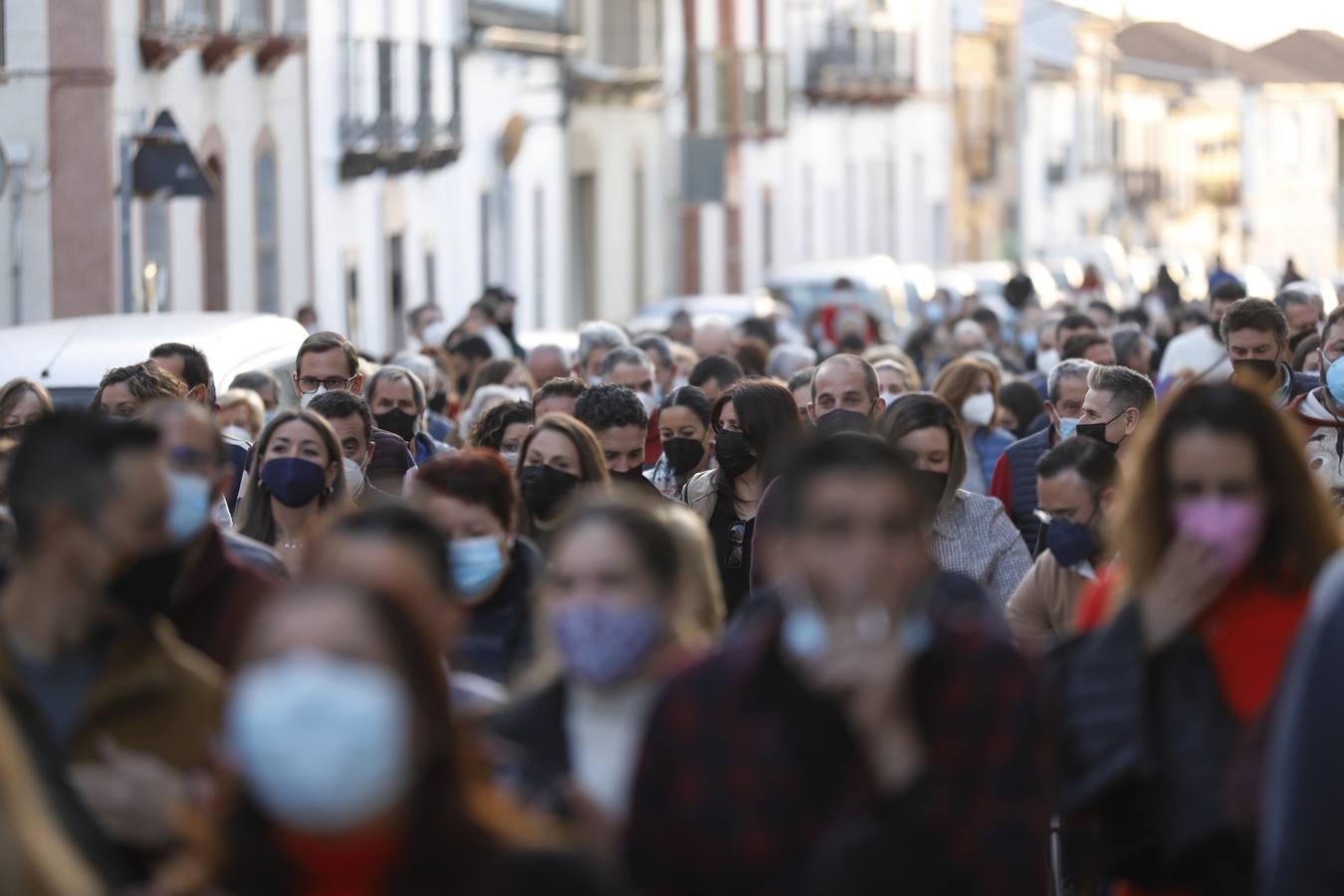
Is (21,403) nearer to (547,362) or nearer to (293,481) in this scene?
(293,481)

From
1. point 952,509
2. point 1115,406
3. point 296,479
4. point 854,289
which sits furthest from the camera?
point 854,289

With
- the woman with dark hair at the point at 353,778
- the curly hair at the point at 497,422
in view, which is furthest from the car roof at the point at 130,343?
the woman with dark hair at the point at 353,778

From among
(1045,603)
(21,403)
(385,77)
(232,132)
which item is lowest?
(1045,603)

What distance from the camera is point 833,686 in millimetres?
4422

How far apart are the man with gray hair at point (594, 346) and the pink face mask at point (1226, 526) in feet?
A: 33.8

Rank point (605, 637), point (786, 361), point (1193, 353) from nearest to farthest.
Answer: point (605, 637) → point (1193, 353) → point (786, 361)

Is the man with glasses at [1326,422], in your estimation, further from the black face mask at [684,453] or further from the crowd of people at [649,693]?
the crowd of people at [649,693]

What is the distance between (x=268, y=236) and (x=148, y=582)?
66.2 feet

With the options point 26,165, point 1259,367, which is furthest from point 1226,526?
point 26,165

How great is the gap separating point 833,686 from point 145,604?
6.10ft

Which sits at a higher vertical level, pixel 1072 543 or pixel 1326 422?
pixel 1326 422

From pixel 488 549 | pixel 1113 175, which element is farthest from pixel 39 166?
pixel 1113 175

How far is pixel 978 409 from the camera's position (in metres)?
13.4

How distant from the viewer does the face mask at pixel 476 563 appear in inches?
261
